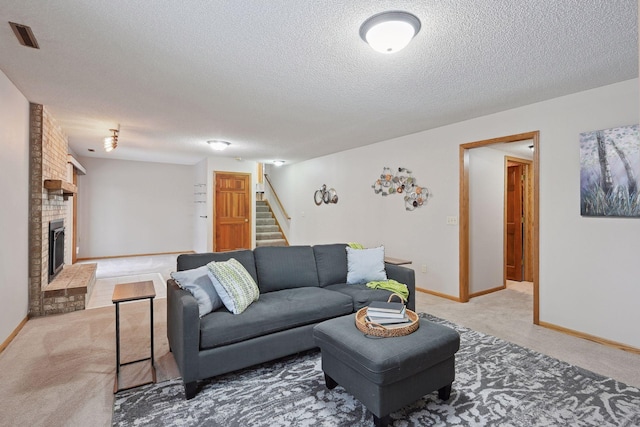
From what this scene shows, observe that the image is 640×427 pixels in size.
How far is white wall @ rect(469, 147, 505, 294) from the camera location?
4438mm

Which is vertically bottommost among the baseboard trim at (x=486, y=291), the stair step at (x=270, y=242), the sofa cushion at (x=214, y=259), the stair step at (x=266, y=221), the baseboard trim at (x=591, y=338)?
the baseboard trim at (x=591, y=338)

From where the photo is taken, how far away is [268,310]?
95.3 inches

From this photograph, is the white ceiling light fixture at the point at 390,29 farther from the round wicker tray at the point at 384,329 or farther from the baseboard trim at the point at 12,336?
the baseboard trim at the point at 12,336

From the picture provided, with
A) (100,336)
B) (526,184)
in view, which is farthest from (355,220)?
(100,336)

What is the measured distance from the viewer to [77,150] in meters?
6.43

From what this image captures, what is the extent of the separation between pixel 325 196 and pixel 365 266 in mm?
3627

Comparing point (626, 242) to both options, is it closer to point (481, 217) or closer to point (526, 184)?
point (481, 217)

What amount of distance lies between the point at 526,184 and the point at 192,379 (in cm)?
584

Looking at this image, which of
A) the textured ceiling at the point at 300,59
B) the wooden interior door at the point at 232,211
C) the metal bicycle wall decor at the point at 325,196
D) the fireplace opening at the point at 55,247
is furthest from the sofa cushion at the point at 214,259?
the wooden interior door at the point at 232,211

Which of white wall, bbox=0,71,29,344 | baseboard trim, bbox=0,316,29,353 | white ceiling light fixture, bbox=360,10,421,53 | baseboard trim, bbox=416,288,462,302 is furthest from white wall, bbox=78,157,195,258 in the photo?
white ceiling light fixture, bbox=360,10,421,53

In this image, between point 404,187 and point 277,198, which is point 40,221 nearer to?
point 404,187

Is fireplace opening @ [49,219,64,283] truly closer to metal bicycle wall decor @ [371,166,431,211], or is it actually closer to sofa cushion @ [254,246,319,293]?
sofa cushion @ [254,246,319,293]

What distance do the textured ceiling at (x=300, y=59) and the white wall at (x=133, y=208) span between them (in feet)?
11.9

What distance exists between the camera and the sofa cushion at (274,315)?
84.9 inches
